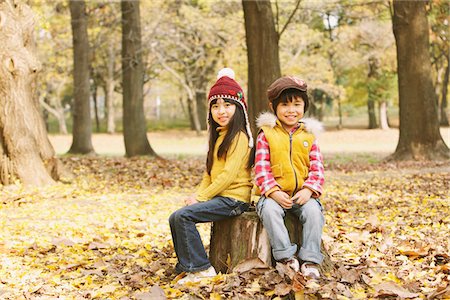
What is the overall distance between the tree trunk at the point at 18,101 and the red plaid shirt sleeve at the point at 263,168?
6.54 meters

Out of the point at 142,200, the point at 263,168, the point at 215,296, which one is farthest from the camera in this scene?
the point at 142,200

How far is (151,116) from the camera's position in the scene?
209ft

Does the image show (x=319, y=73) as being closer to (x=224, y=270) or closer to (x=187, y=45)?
(x=187, y=45)

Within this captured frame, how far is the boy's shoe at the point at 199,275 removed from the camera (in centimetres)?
472

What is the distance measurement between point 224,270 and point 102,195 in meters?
5.65

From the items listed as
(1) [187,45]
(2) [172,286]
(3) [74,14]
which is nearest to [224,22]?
(1) [187,45]

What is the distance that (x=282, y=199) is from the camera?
4406 millimetres

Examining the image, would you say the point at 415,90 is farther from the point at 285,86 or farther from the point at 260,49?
the point at 285,86

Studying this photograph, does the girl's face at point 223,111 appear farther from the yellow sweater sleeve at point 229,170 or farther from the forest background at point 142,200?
the forest background at point 142,200

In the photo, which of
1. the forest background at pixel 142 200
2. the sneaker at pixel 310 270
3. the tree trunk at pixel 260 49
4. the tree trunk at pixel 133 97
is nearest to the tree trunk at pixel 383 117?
the forest background at pixel 142 200

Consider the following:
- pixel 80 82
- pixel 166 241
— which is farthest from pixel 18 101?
pixel 80 82

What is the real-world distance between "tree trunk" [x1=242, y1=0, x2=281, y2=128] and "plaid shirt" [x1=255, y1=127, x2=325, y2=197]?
24.4 ft

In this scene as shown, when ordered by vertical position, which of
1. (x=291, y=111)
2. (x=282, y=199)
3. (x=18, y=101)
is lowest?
(x=282, y=199)

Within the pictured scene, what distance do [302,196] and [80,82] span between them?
1648 centimetres
